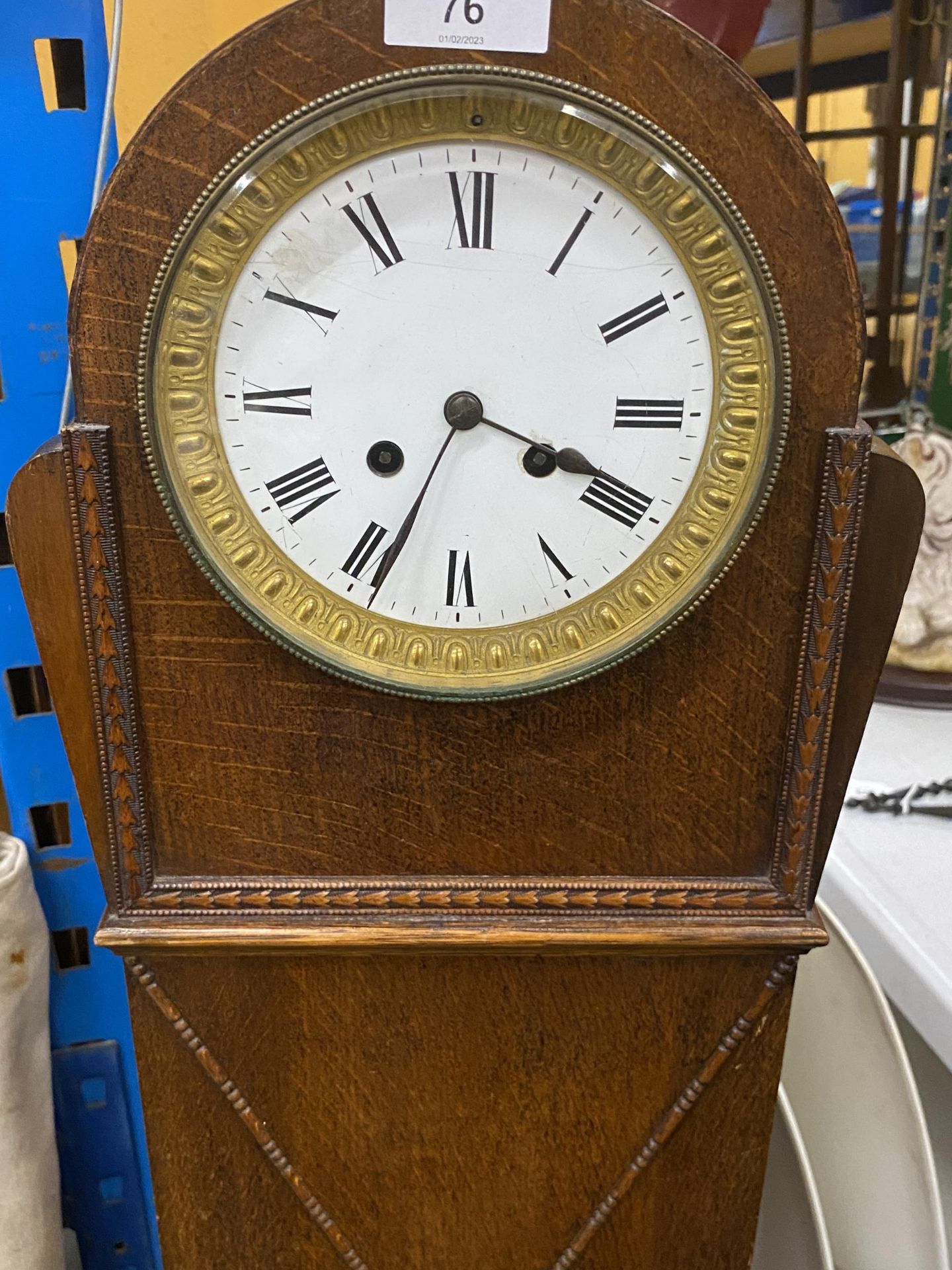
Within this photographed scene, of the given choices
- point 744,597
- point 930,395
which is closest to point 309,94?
point 744,597

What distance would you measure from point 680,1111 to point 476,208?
2.22 ft

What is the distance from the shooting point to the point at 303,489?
2.12 feet

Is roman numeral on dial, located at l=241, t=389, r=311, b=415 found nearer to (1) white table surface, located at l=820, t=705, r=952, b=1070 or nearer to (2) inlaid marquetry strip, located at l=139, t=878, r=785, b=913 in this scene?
(2) inlaid marquetry strip, located at l=139, t=878, r=785, b=913

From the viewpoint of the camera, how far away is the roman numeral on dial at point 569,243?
61 centimetres

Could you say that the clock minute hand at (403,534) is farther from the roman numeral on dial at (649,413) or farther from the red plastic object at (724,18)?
the red plastic object at (724,18)

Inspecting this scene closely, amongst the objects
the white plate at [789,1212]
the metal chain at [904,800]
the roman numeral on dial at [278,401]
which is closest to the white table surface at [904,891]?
the metal chain at [904,800]

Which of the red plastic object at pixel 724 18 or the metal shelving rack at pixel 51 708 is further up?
the red plastic object at pixel 724 18

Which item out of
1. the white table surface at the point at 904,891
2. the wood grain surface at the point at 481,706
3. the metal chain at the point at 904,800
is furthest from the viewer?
the metal chain at the point at 904,800

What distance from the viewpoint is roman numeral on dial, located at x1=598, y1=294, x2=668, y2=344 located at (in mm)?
620

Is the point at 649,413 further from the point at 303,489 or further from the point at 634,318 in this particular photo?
the point at 303,489

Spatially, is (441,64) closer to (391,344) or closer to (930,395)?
(391,344)

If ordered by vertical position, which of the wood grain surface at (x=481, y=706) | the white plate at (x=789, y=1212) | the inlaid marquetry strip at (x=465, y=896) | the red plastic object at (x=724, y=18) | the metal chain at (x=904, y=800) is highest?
the red plastic object at (x=724, y=18)

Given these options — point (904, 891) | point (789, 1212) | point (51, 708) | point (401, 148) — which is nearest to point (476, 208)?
point (401, 148)

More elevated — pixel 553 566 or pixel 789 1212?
pixel 553 566
